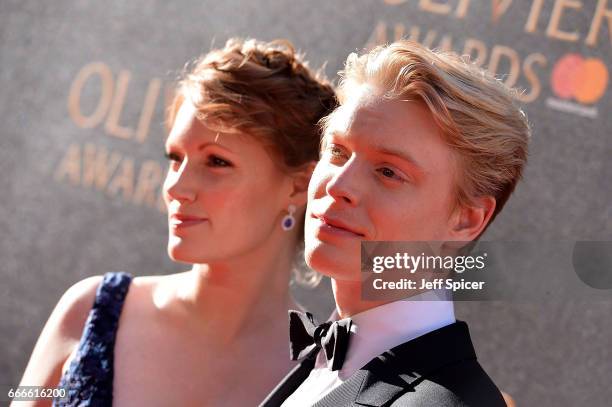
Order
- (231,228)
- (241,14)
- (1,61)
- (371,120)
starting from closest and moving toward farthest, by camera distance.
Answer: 1. (371,120)
2. (231,228)
3. (241,14)
4. (1,61)

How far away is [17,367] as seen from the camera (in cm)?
329

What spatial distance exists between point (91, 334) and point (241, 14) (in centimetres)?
142

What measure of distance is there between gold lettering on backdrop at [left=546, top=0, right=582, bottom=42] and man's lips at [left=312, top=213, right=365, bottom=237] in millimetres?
1509

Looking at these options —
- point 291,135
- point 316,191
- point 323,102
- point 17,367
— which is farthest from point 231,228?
point 17,367

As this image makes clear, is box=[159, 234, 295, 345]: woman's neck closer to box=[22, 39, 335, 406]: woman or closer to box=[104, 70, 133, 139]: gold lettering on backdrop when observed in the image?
box=[22, 39, 335, 406]: woman

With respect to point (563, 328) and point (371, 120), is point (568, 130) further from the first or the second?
point (371, 120)

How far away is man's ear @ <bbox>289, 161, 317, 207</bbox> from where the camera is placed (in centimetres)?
237

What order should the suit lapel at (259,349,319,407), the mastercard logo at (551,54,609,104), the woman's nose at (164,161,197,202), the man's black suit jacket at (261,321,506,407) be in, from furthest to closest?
the mastercard logo at (551,54,609,104) → the woman's nose at (164,161,197,202) → the suit lapel at (259,349,319,407) → the man's black suit jacket at (261,321,506,407)

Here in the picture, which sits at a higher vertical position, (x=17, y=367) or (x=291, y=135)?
(x=291, y=135)

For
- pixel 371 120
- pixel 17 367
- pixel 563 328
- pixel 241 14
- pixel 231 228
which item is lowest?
pixel 17 367

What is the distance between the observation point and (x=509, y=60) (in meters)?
2.76

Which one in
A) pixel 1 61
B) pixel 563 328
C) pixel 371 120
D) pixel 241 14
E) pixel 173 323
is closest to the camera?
pixel 371 120

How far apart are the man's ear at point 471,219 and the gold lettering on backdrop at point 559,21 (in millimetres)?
1301

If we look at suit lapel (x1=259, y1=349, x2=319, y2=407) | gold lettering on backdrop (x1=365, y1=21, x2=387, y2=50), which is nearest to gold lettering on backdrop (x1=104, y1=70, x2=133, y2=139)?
gold lettering on backdrop (x1=365, y1=21, x2=387, y2=50)
